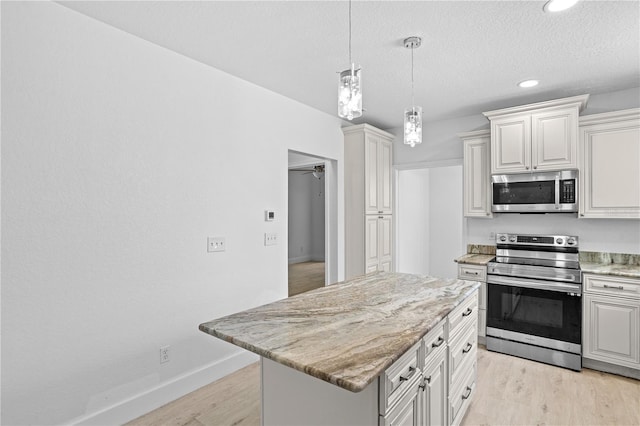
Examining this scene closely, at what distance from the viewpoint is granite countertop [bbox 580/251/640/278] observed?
2809 millimetres

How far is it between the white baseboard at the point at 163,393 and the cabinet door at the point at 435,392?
5.97 feet

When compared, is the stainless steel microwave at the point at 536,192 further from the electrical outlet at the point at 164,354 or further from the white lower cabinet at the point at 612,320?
the electrical outlet at the point at 164,354

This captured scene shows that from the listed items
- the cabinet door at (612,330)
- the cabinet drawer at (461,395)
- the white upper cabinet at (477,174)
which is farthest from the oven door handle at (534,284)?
the cabinet drawer at (461,395)

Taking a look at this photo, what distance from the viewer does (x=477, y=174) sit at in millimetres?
3773

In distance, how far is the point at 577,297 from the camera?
292cm

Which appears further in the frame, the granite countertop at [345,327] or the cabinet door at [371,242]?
the cabinet door at [371,242]

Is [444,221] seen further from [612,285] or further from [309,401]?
[309,401]

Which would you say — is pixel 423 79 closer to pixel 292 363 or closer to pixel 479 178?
pixel 479 178

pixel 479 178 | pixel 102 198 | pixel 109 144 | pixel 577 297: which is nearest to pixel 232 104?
pixel 109 144

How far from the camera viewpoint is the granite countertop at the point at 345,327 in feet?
3.72

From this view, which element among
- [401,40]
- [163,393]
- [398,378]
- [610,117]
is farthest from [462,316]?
[610,117]

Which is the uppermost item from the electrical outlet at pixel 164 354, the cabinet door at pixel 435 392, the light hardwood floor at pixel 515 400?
the cabinet door at pixel 435 392

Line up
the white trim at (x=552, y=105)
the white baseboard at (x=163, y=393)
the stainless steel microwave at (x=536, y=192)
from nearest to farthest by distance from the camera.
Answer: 1. the white baseboard at (x=163, y=393)
2. the white trim at (x=552, y=105)
3. the stainless steel microwave at (x=536, y=192)

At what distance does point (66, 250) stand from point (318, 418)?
5.63 ft
